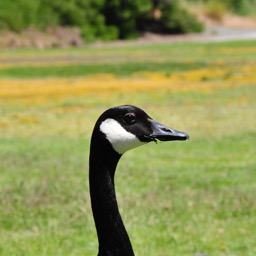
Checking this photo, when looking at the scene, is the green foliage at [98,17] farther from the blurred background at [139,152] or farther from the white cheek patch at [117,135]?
the white cheek patch at [117,135]

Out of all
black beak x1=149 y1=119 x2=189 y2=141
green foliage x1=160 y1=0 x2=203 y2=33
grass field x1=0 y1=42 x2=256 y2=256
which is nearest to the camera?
black beak x1=149 y1=119 x2=189 y2=141

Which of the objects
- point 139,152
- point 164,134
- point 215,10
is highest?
point 164,134

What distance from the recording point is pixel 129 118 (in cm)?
401

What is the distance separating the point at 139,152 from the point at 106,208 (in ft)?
25.2

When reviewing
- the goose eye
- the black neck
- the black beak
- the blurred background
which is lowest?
the blurred background

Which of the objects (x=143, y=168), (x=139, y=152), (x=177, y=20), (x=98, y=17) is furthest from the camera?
(x=177, y=20)

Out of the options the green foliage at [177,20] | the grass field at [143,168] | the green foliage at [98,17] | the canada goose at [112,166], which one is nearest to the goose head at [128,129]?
the canada goose at [112,166]

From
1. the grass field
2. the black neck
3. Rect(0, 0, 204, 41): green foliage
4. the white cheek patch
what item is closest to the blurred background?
the grass field

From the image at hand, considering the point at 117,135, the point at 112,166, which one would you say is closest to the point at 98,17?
the point at 112,166

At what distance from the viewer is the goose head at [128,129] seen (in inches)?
154

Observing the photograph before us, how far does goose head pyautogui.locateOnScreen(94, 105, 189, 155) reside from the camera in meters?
3.91

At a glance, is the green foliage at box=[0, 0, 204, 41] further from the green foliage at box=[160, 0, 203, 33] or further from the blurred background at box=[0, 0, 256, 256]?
the blurred background at box=[0, 0, 256, 256]

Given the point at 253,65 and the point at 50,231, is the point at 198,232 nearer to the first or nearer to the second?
the point at 50,231

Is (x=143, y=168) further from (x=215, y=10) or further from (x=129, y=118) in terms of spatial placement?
(x=215, y=10)
